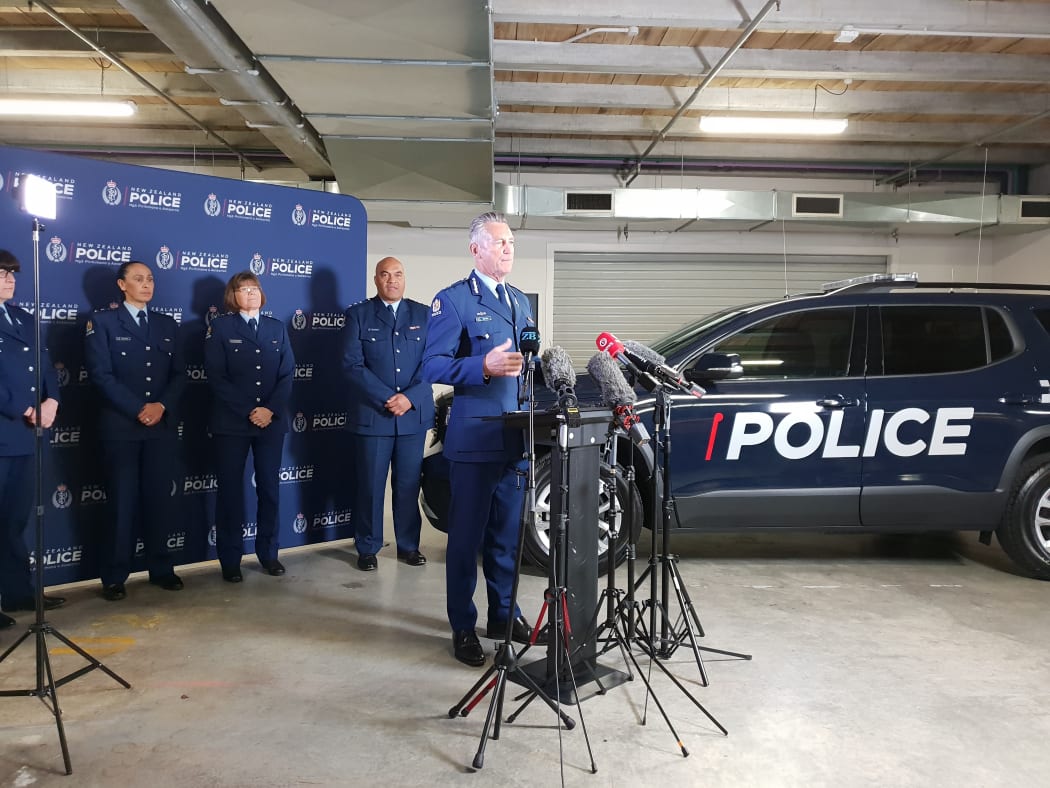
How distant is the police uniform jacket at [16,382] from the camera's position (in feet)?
11.4

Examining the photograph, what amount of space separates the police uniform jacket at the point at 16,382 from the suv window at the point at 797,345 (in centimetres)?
343

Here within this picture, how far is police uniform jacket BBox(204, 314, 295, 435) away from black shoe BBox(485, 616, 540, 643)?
173 centimetres

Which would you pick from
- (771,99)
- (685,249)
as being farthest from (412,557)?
(685,249)

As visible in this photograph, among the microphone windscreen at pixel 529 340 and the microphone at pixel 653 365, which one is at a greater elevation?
the microphone windscreen at pixel 529 340

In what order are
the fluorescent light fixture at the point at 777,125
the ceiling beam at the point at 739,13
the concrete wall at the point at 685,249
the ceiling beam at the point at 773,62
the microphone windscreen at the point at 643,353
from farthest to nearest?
the concrete wall at the point at 685,249 → the fluorescent light fixture at the point at 777,125 → the ceiling beam at the point at 773,62 → the ceiling beam at the point at 739,13 → the microphone windscreen at the point at 643,353

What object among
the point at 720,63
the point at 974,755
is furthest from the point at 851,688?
the point at 720,63

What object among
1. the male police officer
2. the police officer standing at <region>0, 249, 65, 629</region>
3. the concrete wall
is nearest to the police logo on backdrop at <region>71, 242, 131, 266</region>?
the police officer standing at <region>0, 249, 65, 629</region>

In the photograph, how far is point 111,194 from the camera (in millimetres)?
4016

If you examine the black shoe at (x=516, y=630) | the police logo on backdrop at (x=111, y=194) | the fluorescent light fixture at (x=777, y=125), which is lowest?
the black shoe at (x=516, y=630)

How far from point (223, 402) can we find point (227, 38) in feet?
8.81

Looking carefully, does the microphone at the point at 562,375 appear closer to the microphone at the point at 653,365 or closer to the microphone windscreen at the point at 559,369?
the microphone windscreen at the point at 559,369

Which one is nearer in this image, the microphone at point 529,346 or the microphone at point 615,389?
the microphone at point 529,346

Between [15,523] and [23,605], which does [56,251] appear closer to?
[15,523]

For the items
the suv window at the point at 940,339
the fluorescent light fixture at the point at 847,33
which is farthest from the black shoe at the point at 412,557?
the fluorescent light fixture at the point at 847,33
